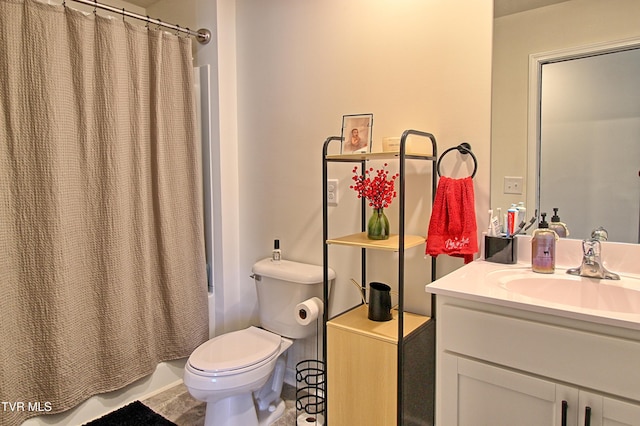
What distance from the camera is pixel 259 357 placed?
1.69 meters

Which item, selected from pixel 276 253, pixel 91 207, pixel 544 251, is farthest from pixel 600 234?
pixel 91 207

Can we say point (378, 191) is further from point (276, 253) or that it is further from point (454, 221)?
point (276, 253)

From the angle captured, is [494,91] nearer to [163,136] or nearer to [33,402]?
[163,136]

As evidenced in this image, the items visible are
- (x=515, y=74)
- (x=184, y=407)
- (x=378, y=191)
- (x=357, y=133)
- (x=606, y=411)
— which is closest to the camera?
(x=606, y=411)

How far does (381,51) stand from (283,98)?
617 mm

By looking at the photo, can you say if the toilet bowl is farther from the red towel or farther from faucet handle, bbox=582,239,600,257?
faucet handle, bbox=582,239,600,257

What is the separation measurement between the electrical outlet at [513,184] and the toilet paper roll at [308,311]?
94 cm

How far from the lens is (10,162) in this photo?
64.0 inches

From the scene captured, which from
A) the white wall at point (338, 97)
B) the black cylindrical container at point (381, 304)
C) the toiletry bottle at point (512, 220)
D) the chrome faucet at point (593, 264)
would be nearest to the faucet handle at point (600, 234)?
the chrome faucet at point (593, 264)

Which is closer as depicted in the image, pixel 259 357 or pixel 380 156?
pixel 380 156

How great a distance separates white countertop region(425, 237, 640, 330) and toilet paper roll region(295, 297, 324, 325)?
0.73m

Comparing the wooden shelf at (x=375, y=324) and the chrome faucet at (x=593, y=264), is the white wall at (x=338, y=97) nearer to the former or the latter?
the wooden shelf at (x=375, y=324)

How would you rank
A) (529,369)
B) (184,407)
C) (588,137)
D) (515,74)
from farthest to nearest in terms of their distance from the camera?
(184,407)
(515,74)
(588,137)
(529,369)

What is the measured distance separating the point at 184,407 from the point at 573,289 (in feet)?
6.04
